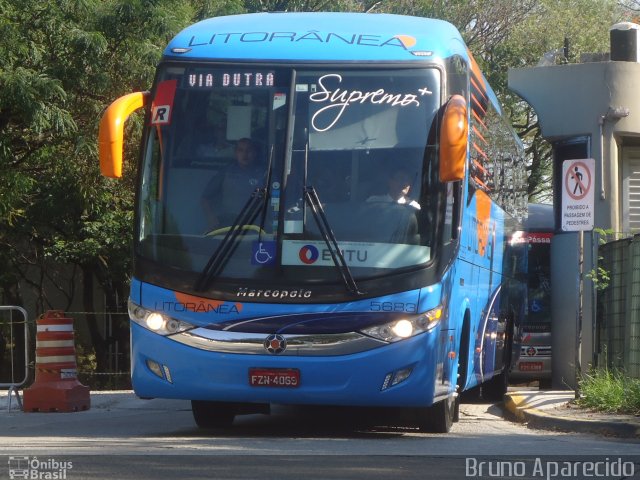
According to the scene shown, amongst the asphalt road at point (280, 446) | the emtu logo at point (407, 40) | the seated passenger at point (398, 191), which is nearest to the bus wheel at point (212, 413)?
the asphalt road at point (280, 446)

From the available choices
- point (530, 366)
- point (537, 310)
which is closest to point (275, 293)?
point (530, 366)

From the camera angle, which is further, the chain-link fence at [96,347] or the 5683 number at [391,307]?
the chain-link fence at [96,347]

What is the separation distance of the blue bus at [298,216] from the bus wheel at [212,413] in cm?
135

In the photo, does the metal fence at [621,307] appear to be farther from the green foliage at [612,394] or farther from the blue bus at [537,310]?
the blue bus at [537,310]

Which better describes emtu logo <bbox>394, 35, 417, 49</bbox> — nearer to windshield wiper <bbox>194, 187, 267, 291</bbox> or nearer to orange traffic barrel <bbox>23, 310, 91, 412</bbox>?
windshield wiper <bbox>194, 187, 267, 291</bbox>

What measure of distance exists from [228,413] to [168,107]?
3.24 meters

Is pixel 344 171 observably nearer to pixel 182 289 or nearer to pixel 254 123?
pixel 254 123

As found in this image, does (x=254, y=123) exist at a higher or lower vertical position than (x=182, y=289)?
higher

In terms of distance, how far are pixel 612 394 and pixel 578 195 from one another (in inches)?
95.7

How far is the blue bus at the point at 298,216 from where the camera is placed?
33.6 ft

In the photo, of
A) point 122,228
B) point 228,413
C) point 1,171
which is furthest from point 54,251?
point 228,413

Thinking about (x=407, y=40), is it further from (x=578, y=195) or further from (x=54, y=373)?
(x=54, y=373)

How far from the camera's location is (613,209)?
17562 millimetres

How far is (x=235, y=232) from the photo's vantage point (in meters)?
10.4
